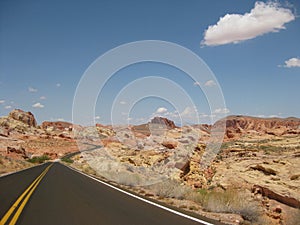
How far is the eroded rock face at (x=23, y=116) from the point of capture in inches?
5979

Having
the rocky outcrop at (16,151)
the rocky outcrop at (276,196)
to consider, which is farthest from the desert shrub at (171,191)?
the rocky outcrop at (16,151)

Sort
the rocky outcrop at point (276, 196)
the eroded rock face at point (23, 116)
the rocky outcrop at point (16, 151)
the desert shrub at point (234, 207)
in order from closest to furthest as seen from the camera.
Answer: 1. the desert shrub at point (234, 207)
2. the rocky outcrop at point (276, 196)
3. the rocky outcrop at point (16, 151)
4. the eroded rock face at point (23, 116)

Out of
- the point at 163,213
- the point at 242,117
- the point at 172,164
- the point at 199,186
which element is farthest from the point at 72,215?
the point at 242,117

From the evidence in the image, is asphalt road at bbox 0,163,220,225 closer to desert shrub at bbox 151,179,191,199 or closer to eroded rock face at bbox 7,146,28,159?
desert shrub at bbox 151,179,191,199

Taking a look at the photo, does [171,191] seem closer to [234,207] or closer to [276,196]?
[234,207]

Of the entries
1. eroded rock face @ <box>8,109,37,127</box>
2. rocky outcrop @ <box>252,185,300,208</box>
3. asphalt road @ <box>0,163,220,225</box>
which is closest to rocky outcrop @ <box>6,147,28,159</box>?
asphalt road @ <box>0,163,220,225</box>

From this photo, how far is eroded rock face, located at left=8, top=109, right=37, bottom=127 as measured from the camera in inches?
5979

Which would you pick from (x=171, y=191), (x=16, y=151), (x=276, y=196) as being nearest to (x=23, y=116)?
(x=16, y=151)

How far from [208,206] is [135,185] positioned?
7060 mm

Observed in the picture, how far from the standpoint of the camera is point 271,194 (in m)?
15.2

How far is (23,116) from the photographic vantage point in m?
156

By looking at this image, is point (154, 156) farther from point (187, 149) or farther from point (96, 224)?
point (96, 224)

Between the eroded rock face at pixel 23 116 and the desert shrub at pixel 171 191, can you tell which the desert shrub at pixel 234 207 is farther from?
the eroded rock face at pixel 23 116

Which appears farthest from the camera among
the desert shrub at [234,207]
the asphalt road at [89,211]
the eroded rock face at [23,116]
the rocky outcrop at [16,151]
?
the eroded rock face at [23,116]
